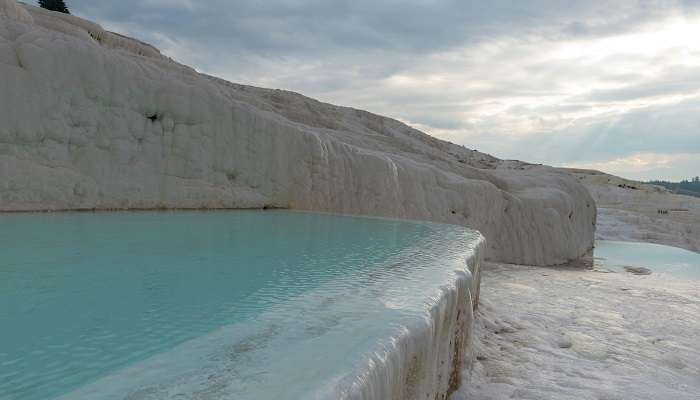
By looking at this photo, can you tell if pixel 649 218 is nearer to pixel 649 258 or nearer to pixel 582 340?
pixel 649 258

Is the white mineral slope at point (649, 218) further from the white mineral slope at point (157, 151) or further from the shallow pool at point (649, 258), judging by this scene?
the white mineral slope at point (157, 151)

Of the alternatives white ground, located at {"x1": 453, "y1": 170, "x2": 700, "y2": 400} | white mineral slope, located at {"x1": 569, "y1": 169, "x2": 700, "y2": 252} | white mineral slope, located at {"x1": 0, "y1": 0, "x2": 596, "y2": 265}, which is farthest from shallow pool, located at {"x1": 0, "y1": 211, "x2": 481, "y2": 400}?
white mineral slope, located at {"x1": 569, "y1": 169, "x2": 700, "y2": 252}

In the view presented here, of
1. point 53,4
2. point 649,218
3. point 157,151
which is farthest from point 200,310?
point 649,218

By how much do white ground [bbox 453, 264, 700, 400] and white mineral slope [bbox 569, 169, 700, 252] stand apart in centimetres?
2003

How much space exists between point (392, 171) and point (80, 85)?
21.7 feet

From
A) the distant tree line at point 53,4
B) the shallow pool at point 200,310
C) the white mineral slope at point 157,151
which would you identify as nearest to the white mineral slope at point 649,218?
the white mineral slope at point 157,151

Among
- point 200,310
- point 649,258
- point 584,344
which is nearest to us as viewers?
point 200,310

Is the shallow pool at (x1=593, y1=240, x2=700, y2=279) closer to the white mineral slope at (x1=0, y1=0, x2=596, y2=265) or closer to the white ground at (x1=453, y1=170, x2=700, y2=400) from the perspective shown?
the white ground at (x1=453, y1=170, x2=700, y2=400)

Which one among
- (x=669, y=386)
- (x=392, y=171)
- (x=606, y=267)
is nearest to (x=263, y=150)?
(x=392, y=171)

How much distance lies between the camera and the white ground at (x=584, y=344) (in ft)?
13.5

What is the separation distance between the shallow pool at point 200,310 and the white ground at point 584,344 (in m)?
1.08

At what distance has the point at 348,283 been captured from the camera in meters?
3.57

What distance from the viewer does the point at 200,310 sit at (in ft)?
9.39

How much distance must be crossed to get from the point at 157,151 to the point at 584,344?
278 inches
